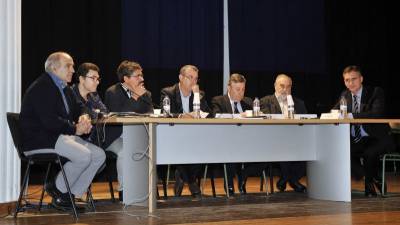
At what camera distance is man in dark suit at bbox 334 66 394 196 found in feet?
20.4

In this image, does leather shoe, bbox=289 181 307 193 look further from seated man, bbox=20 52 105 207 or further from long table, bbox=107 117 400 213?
seated man, bbox=20 52 105 207

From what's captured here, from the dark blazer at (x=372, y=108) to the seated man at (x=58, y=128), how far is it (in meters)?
2.82

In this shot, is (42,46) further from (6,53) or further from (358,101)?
(358,101)

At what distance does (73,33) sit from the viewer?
7988 millimetres

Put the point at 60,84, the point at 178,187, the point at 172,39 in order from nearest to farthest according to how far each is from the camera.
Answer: the point at 60,84, the point at 178,187, the point at 172,39

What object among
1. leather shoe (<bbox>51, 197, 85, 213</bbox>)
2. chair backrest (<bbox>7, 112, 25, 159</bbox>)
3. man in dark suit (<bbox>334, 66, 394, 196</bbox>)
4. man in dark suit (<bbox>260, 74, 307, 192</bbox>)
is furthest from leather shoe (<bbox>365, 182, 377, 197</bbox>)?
chair backrest (<bbox>7, 112, 25, 159</bbox>)

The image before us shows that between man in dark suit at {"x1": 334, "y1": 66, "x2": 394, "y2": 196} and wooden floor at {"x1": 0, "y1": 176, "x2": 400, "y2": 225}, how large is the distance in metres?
0.27

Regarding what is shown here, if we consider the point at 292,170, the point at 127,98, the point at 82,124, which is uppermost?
the point at 127,98

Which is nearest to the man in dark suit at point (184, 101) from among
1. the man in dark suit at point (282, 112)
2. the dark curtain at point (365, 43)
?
the man in dark suit at point (282, 112)

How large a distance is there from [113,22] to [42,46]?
39.2 inches

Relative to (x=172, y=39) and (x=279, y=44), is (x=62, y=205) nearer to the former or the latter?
(x=172, y=39)

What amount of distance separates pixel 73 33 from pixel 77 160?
11.8 ft

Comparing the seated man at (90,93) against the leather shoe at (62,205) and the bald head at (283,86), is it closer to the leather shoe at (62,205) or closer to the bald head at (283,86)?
the leather shoe at (62,205)

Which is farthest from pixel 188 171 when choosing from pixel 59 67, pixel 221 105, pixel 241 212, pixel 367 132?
pixel 59 67
